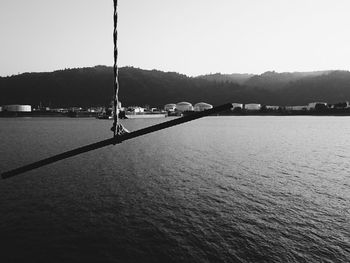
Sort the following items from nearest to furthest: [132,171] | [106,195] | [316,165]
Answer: [106,195] < [132,171] < [316,165]

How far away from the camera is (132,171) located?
36.1 m

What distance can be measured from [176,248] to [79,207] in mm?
9821

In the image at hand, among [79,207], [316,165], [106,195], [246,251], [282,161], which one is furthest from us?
[282,161]

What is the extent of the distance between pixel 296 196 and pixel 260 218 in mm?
7594

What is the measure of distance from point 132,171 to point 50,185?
10584 millimetres

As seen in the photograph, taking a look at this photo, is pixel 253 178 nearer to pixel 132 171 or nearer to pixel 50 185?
pixel 132 171

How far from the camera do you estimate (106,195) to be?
25.3m

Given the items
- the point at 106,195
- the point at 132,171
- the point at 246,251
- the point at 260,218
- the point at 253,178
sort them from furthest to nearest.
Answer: the point at 132,171 → the point at 253,178 → the point at 106,195 → the point at 260,218 → the point at 246,251

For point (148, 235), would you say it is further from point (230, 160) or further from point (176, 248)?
point (230, 160)

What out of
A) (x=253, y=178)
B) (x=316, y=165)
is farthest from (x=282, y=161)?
(x=253, y=178)

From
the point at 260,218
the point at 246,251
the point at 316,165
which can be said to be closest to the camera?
the point at 246,251

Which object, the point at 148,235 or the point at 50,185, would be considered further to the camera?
the point at 50,185

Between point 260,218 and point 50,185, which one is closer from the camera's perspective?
point 260,218

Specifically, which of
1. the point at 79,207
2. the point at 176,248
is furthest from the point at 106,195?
the point at 176,248
